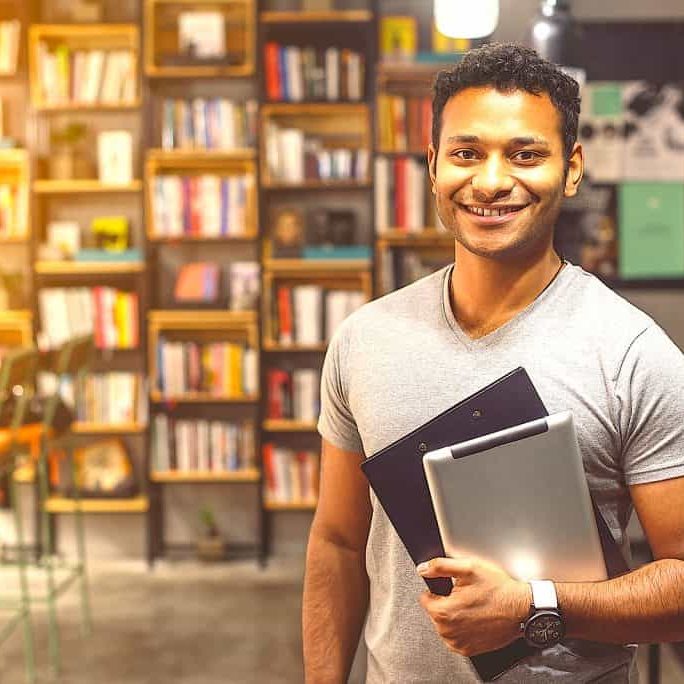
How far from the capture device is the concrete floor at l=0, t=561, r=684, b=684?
370 centimetres

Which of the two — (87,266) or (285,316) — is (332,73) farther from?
(87,266)

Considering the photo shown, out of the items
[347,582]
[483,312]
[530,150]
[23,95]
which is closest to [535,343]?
[483,312]

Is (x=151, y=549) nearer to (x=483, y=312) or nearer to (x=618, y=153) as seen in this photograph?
(x=618, y=153)

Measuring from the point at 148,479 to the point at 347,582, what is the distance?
374 centimetres

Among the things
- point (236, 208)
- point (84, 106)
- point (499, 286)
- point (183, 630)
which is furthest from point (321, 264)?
point (499, 286)

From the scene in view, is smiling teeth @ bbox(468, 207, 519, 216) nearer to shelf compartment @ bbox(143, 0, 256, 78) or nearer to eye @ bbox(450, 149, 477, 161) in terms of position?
eye @ bbox(450, 149, 477, 161)

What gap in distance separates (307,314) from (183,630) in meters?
1.60

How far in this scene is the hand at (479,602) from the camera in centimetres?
112

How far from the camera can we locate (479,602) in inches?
44.2

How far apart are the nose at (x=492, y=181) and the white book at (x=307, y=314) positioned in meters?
3.80

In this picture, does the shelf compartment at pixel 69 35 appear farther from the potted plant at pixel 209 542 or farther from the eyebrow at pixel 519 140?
the eyebrow at pixel 519 140

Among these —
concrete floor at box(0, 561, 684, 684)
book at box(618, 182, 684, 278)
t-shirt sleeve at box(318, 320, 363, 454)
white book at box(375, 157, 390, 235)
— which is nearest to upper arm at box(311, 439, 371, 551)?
t-shirt sleeve at box(318, 320, 363, 454)

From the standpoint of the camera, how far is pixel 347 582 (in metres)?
1.43

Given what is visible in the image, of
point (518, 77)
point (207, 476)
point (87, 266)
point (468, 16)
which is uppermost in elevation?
point (468, 16)
